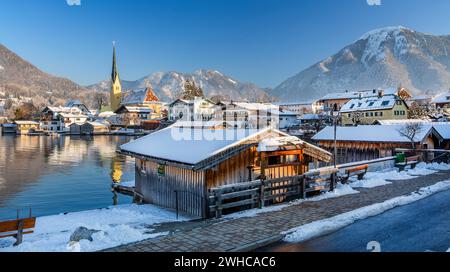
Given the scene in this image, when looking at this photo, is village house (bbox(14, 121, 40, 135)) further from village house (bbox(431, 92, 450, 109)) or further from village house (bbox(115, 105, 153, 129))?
village house (bbox(431, 92, 450, 109))

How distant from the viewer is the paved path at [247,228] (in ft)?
29.1

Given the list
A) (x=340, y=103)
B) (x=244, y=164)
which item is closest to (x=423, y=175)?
(x=244, y=164)

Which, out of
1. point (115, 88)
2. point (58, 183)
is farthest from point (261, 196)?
point (115, 88)

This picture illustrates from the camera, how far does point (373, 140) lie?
39719mm

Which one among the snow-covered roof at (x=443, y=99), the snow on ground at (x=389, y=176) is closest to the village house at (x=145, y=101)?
the snow-covered roof at (x=443, y=99)

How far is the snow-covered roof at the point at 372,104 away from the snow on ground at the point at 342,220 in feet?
231

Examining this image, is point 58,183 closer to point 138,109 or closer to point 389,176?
point 389,176

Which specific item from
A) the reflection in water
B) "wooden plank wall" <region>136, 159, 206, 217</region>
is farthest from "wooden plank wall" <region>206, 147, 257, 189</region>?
the reflection in water

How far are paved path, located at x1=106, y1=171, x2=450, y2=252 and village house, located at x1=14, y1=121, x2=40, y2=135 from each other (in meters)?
131

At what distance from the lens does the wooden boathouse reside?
13.6m

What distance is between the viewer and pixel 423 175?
68.9 feet

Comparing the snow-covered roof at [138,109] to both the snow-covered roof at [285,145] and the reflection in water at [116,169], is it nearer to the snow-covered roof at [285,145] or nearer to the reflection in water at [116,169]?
the reflection in water at [116,169]
